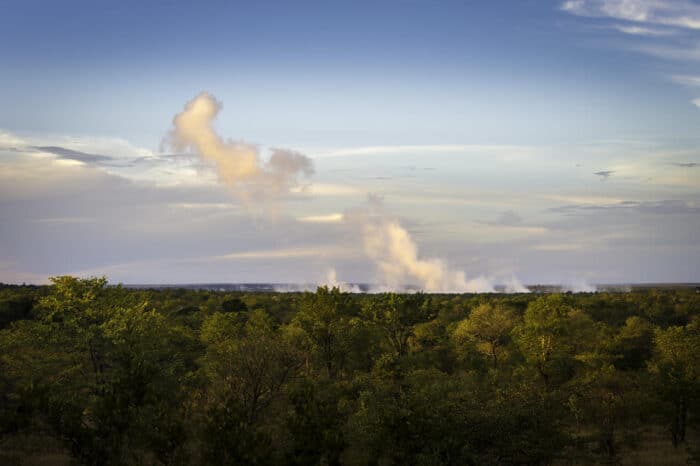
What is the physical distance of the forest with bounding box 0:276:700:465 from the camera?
27281 millimetres

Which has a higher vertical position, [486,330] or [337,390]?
[486,330]

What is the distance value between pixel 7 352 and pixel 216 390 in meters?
17.9

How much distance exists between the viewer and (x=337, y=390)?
47719 mm

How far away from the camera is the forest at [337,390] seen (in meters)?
27.3

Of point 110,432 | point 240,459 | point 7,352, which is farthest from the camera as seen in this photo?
point 7,352

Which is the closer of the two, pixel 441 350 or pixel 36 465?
pixel 36 465

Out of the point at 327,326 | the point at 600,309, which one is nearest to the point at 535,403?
the point at 327,326

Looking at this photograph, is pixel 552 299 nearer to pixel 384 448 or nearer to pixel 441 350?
pixel 441 350

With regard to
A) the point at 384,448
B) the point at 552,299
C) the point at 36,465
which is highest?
the point at 552,299

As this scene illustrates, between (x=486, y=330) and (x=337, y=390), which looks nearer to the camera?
(x=337, y=390)

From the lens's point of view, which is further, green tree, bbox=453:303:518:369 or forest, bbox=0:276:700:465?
green tree, bbox=453:303:518:369

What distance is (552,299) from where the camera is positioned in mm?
78000

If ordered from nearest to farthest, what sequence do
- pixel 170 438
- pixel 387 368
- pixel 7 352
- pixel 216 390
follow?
pixel 170 438
pixel 216 390
pixel 7 352
pixel 387 368

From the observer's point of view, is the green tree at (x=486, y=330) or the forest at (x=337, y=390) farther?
the green tree at (x=486, y=330)
